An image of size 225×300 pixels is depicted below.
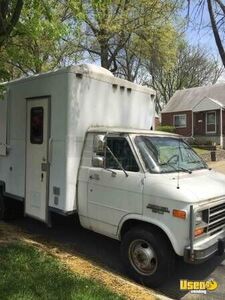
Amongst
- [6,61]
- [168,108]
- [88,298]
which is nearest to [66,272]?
[88,298]

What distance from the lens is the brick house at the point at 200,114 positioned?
1425 inches

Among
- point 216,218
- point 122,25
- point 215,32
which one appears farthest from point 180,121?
point 216,218

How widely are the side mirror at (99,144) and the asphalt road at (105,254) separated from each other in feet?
5.68

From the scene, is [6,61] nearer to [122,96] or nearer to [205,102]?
[122,96]

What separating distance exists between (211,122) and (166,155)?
31739 mm

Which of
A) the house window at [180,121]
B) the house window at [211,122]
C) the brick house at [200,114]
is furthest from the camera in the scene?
the house window at [180,121]

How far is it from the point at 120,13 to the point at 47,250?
20.4 m

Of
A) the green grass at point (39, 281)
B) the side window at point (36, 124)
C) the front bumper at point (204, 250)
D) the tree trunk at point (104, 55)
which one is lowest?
the green grass at point (39, 281)

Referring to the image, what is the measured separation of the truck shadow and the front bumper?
0.57 m

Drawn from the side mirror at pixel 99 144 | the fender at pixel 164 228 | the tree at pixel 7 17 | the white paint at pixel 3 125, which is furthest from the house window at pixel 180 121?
the fender at pixel 164 228

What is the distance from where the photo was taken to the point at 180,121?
133 ft

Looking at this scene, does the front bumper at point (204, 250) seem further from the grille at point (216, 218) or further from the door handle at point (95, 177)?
the door handle at point (95, 177)

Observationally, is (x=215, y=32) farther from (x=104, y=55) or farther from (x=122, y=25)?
(x=104, y=55)

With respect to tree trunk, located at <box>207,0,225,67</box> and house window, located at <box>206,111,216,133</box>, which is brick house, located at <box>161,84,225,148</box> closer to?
house window, located at <box>206,111,216,133</box>
